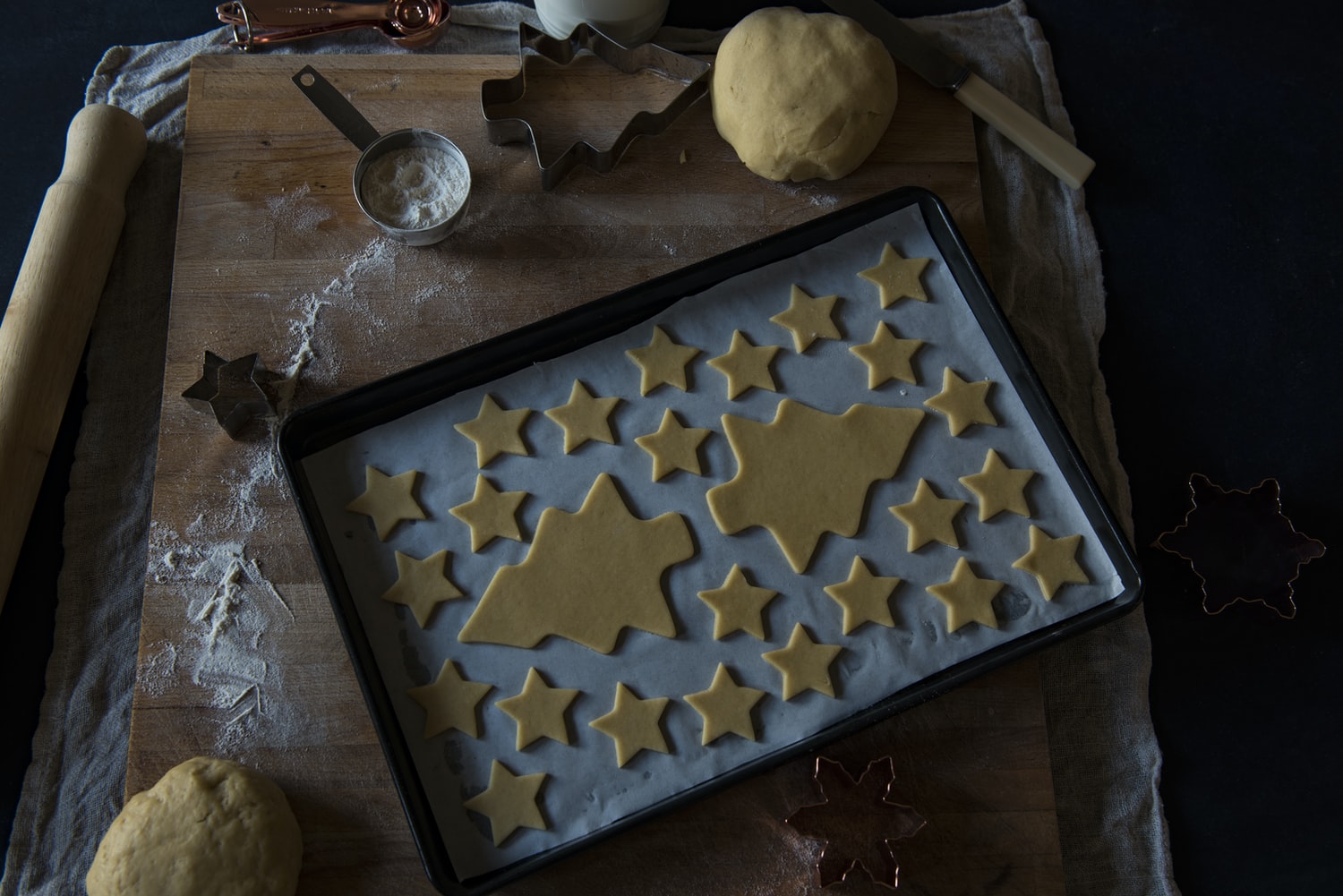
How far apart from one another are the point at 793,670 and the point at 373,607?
1.72 ft

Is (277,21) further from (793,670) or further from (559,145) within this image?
(793,670)

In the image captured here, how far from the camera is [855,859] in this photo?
1152 millimetres

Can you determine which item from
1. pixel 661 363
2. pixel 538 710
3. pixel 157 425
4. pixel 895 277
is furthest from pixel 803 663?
pixel 157 425

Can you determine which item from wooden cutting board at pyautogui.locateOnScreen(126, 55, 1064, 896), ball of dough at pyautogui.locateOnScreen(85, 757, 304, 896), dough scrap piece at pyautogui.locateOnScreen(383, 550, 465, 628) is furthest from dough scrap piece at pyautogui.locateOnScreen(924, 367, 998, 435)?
ball of dough at pyautogui.locateOnScreen(85, 757, 304, 896)

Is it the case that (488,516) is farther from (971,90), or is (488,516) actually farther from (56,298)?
(971,90)

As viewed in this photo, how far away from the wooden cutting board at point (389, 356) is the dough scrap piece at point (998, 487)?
209 millimetres

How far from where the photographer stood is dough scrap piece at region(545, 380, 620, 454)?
1265 millimetres

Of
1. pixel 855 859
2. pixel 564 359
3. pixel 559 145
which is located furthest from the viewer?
pixel 559 145

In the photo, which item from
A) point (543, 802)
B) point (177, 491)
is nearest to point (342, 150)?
point (177, 491)

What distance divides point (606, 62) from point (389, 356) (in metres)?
0.54

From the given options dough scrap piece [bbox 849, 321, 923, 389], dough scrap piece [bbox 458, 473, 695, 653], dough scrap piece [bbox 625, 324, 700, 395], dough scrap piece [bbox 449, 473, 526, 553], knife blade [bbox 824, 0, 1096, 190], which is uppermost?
knife blade [bbox 824, 0, 1096, 190]

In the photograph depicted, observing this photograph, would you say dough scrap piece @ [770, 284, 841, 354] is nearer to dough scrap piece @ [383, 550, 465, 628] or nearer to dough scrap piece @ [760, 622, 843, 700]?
dough scrap piece @ [760, 622, 843, 700]

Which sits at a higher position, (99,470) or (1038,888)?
(99,470)

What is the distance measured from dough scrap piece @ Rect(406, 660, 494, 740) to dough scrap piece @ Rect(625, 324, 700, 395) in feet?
1.42
